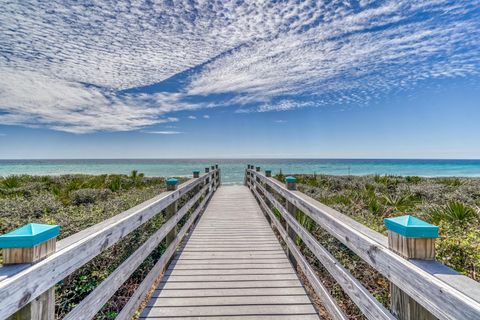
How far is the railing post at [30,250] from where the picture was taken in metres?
1.12

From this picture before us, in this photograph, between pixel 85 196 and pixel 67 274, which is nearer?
pixel 67 274

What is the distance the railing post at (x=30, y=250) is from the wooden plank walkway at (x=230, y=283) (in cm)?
147

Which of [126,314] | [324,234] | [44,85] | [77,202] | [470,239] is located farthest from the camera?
[44,85]

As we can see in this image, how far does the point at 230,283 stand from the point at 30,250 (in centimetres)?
242

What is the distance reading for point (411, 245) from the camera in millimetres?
1247

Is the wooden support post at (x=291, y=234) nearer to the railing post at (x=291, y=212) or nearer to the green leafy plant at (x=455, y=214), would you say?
the railing post at (x=291, y=212)

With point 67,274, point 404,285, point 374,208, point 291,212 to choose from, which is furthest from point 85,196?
point 404,285

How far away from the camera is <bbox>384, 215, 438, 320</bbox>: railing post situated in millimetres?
1191

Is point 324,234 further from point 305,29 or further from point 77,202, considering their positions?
point 77,202

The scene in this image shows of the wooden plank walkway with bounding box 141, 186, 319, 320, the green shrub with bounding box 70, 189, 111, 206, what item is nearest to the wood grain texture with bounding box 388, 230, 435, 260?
the wooden plank walkway with bounding box 141, 186, 319, 320

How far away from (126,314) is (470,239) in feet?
13.5

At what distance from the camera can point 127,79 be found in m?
12.0

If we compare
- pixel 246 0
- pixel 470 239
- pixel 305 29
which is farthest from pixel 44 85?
pixel 470 239

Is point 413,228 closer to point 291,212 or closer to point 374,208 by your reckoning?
point 291,212
